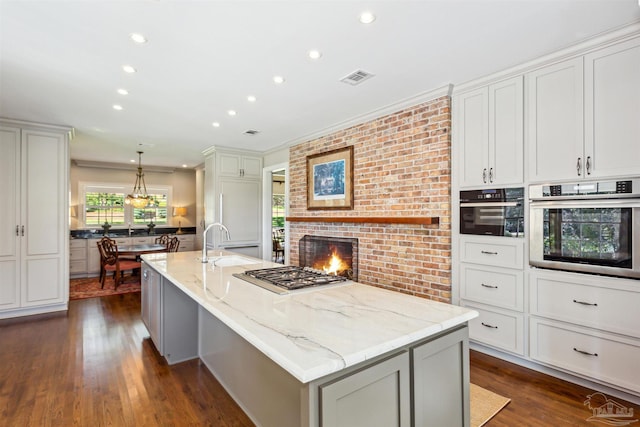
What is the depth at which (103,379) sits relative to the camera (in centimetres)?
249

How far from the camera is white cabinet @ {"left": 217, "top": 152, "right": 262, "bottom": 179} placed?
5707 millimetres

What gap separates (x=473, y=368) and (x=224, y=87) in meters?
3.31

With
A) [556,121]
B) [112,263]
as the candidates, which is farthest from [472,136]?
[112,263]

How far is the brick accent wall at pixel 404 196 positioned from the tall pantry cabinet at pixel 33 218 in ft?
12.0

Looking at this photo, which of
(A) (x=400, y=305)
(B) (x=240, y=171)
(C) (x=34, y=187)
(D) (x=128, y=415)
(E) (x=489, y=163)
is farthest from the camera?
(B) (x=240, y=171)

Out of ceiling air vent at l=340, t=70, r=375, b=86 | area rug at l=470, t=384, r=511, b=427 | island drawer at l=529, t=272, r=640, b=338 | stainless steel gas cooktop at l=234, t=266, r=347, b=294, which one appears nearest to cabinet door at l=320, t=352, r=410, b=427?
stainless steel gas cooktop at l=234, t=266, r=347, b=294

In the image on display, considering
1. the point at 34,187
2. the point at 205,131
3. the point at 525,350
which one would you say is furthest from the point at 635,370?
the point at 34,187

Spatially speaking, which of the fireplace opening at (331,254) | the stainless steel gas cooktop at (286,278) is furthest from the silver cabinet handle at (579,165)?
→ the fireplace opening at (331,254)

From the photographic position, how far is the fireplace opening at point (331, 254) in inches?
161

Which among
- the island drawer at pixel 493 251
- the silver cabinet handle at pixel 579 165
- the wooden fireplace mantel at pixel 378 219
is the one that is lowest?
the island drawer at pixel 493 251

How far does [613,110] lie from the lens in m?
2.15

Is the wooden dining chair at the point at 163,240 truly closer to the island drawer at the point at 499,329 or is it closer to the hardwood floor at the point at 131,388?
the hardwood floor at the point at 131,388

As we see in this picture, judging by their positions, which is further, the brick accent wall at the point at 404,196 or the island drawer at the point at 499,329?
the brick accent wall at the point at 404,196

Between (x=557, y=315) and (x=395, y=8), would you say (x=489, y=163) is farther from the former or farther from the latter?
(x=395, y=8)
